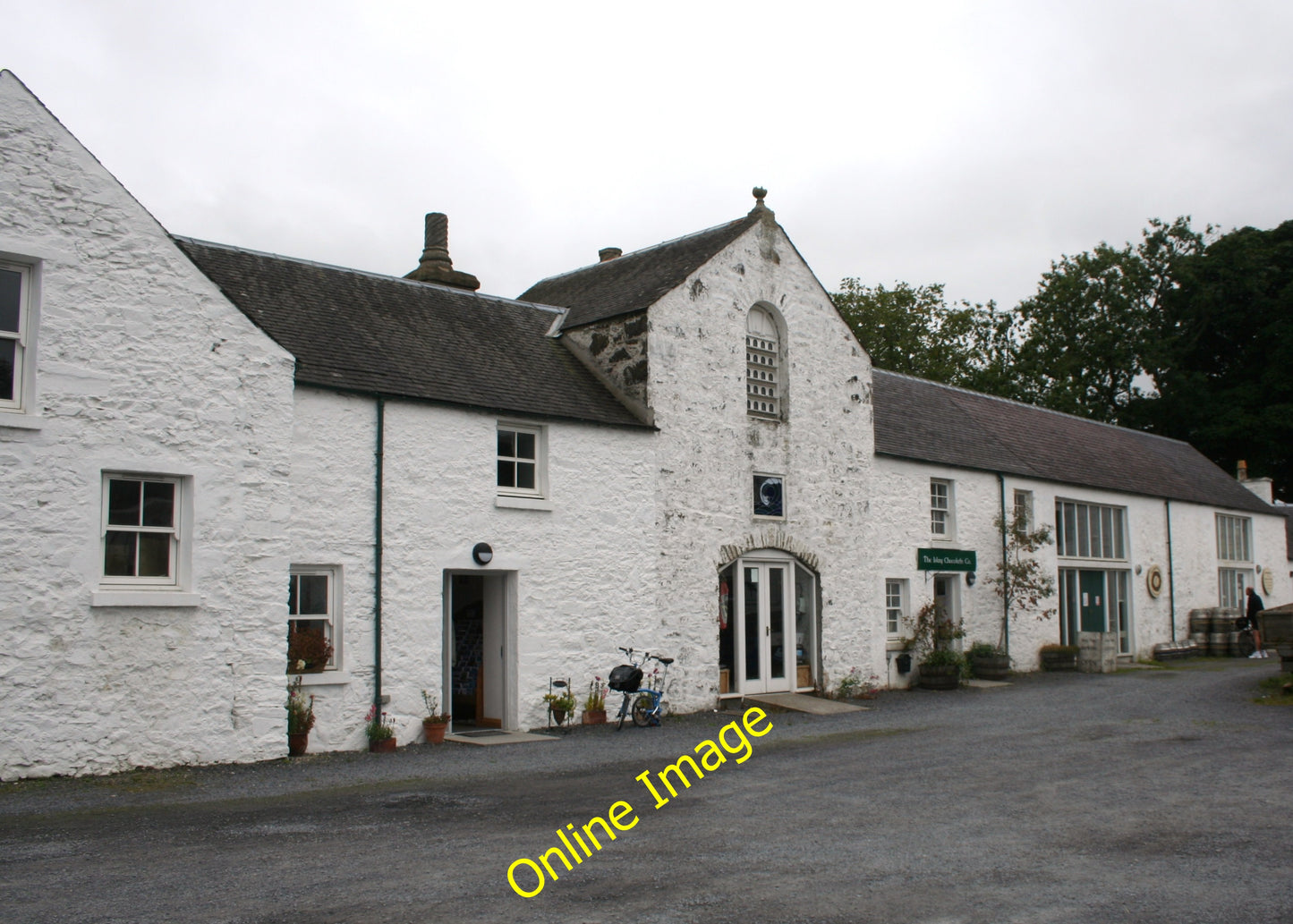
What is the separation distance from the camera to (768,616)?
1948cm

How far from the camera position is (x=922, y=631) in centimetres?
2227

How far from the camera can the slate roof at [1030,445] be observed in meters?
24.4

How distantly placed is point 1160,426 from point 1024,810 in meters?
45.5

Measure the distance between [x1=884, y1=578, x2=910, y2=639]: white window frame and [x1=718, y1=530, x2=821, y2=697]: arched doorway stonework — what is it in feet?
8.74

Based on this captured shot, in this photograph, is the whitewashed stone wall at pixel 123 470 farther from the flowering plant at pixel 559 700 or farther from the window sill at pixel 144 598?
the flowering plant at pixel 559 700

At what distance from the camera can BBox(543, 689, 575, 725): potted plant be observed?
52.6 ft

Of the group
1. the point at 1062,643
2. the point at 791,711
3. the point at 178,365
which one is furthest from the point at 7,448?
the point at 1062,643

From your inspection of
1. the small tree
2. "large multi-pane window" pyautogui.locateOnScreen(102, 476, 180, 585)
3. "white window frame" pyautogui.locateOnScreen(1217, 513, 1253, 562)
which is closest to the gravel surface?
"large multi-pane window" pyautogui.locateOnScreen(102, 476, 180, 585)

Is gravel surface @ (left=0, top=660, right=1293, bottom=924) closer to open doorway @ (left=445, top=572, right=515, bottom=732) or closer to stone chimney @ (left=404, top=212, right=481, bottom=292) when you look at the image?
open doorway @ (left=445, top=572, right=515, bottom=732)

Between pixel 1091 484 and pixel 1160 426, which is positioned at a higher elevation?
pixel 1160 426

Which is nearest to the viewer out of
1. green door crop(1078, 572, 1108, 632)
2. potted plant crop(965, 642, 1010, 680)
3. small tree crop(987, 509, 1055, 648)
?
potted plant crop(965, 642, 1010, 680)

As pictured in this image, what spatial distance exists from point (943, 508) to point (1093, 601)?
723 cm

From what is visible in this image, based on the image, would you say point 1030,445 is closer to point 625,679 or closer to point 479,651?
point 625,679

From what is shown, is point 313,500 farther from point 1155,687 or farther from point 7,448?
point 1155,687
